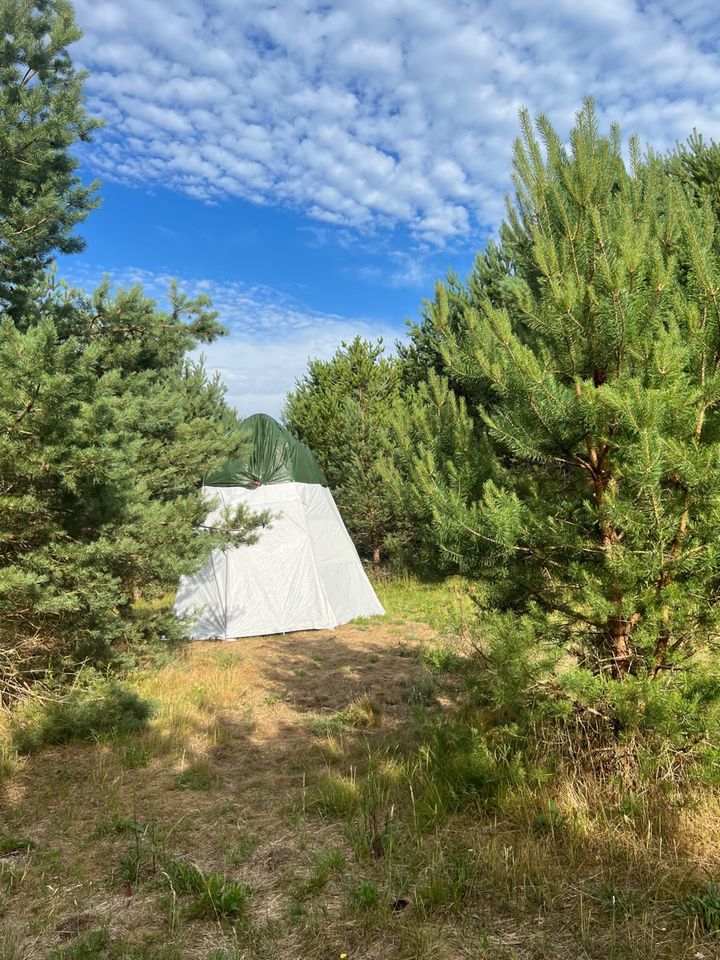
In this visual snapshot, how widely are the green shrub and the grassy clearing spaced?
0.04 metres

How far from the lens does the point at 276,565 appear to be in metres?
10.4

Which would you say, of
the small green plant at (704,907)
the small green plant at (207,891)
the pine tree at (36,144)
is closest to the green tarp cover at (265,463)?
the pine tree at (36,144)

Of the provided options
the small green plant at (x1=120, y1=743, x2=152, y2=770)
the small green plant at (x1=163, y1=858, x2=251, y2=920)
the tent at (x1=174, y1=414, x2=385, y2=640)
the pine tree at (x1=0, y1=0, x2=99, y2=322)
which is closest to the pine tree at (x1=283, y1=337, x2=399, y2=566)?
the tent at (x1=174, y1=414, x2=385, y2=640)

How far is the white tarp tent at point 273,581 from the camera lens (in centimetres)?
1012

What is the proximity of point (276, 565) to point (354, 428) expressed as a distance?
5716 mm

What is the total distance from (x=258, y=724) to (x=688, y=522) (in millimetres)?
4256

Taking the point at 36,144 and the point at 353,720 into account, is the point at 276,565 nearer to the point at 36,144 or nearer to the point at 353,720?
the point at 353,720

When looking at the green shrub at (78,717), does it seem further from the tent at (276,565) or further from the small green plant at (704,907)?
the tent at (276,565)

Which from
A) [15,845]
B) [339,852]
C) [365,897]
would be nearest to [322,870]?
[339,852]

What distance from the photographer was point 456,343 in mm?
3648

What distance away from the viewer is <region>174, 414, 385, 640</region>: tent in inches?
400

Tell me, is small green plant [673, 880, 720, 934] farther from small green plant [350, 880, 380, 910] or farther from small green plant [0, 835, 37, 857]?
small green plant [0, 835, 37, 857]

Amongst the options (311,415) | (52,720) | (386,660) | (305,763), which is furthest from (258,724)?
(311,415)

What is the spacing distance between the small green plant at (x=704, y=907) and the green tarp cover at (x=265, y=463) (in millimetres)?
9205
